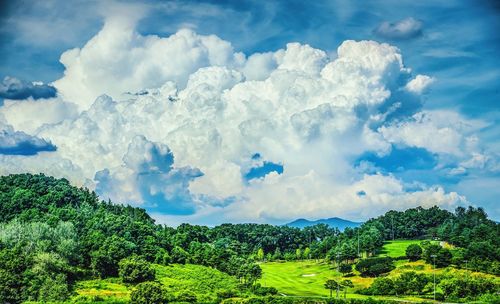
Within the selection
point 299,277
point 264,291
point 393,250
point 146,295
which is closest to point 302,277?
point 299,277

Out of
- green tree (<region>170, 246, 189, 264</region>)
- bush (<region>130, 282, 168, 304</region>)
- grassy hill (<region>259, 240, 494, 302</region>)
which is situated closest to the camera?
bush (<region>130, 282, 168, 304</region>)

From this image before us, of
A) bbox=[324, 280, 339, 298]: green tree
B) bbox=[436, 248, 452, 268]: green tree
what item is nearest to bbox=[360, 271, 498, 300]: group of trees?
bbox=[324, 280, 339, 298]: green tree

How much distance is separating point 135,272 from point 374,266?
61.3 m

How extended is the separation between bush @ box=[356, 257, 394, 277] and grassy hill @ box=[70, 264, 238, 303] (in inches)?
1318

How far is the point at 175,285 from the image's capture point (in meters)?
116

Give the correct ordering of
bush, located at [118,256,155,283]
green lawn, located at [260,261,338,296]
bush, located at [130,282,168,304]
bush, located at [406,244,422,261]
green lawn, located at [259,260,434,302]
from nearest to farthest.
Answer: bush, located at [130,282,168,304] → bush, located at [118,256,155,283] → green lawn, located at [259,260,434,302] → green lawn, located at [260,261,338,296] → bush, located at [406,244,422,261]

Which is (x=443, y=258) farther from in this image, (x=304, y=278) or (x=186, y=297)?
(x=186, y=297)

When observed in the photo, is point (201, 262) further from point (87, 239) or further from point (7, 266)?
point (7, 266)

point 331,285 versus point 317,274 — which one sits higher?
point 317,274

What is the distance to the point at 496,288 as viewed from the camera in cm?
11212

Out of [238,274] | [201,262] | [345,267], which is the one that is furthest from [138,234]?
[345,267]

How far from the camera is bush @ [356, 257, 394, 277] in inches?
5635

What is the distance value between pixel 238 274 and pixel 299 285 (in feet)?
57.4

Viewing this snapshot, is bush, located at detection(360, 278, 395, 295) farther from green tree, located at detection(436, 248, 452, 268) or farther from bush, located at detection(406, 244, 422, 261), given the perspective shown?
bush, located at detection(406, 244, 422, 261)
